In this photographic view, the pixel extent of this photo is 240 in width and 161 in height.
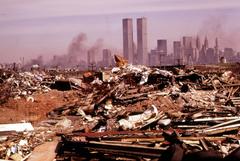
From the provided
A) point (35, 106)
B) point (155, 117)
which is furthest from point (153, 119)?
point (35, 106)

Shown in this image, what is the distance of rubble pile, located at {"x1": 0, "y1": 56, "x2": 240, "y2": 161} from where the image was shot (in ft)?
30.4

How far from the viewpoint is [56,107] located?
728 inches

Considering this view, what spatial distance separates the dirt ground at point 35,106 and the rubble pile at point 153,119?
0.68 metres

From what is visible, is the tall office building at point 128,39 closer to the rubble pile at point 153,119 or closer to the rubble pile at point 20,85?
the rubble pile at point 20,85

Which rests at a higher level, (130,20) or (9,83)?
(130,20)

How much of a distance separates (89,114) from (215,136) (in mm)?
6349

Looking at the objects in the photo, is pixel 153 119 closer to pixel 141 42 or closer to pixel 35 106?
pixel 35 106

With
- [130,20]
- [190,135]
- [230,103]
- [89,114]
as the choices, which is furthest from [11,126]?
[130,20]

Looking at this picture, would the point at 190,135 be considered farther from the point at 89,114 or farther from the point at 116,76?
the point at 116,76

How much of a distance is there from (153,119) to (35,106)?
26.7 ft

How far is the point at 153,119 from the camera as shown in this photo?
1240 centimetres

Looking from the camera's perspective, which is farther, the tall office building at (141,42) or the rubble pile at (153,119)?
the tall office building at (141,42)

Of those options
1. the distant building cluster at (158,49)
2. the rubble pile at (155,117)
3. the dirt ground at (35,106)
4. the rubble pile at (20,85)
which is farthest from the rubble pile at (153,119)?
the distant building cluster at (158,49)

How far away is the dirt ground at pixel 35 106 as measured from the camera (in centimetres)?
1709
